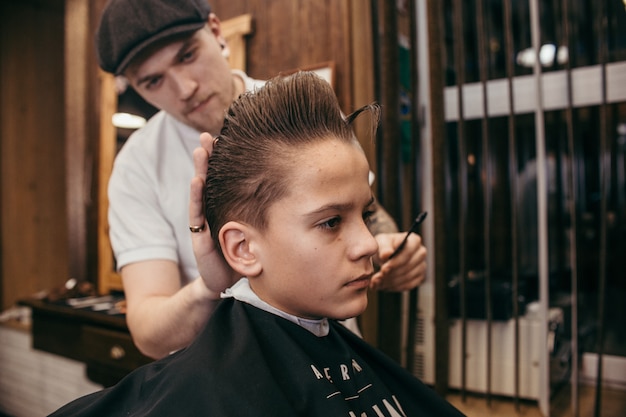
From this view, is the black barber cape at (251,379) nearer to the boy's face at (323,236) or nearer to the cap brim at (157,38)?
the boy's face at (323,236)

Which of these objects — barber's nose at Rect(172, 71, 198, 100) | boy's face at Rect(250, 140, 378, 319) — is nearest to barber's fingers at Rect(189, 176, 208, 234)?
boy's face at Rect(250, 140, 378, 319)

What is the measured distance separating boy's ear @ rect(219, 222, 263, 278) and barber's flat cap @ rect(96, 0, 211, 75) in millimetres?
549

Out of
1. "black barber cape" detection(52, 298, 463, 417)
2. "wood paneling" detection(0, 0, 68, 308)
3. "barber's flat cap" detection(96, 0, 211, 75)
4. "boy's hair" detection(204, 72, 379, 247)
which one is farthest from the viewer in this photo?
"wood paneling" detection(0, 0, 68, 308)

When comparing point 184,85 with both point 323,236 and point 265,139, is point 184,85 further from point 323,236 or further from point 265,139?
point 323,236

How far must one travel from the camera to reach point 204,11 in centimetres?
122

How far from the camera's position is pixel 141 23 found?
3.74 feet

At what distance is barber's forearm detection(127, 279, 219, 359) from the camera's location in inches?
40.1

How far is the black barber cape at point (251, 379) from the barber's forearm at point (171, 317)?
7cm

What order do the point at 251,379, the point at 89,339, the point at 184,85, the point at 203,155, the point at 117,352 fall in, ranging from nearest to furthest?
1. the point at 251,379
2. the point at 203,155
3. the point at 184,85
4. the point at 117,352
5. the point at 89,339

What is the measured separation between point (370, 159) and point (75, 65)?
2137 mm

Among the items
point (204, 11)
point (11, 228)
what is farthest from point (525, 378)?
point (11, 228)

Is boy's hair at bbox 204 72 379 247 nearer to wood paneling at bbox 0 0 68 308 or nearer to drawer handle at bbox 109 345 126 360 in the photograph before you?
drawer handle at bbox 109 345 126 360

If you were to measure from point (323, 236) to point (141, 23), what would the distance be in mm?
704

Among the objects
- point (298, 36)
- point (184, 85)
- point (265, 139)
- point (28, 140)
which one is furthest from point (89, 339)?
point (28, 140)
